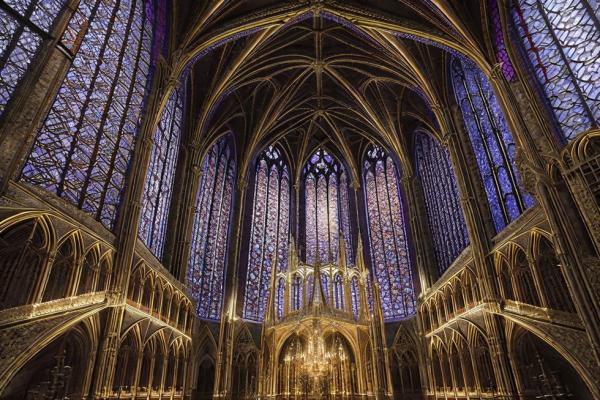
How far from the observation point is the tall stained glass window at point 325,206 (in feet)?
75.7

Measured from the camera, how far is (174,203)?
640 inches

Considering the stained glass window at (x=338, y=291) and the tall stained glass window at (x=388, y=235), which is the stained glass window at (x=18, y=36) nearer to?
the stained glass window at (x=338, y=291)

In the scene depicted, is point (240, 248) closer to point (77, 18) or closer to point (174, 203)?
point (174, 203)

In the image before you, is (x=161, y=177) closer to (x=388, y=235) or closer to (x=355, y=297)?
(x=355, y=297)

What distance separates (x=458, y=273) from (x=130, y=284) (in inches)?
467

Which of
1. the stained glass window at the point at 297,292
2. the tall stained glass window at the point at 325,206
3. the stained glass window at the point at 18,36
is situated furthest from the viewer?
the tall stained glass window at the point at 325,206

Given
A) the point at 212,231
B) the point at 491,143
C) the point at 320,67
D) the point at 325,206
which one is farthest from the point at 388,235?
the point at 320,67

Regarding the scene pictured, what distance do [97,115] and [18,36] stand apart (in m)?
2.69

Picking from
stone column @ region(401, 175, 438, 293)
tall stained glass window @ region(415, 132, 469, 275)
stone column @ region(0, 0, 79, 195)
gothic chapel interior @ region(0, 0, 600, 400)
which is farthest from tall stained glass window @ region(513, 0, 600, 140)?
stone column @ region(0, 0, 79, 195)

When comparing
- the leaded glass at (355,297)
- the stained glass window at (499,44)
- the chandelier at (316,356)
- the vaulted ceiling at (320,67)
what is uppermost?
the vaulted ceiling at (320,67)

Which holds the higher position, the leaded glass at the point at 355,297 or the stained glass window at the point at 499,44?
the stained glass window at the point at 499,44

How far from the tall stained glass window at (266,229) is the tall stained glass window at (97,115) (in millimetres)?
10664

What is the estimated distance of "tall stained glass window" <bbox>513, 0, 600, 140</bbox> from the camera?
946 cm

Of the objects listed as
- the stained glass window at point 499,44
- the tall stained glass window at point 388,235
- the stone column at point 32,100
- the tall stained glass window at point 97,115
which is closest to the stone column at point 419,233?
the tall stained glass window at point 388,235
